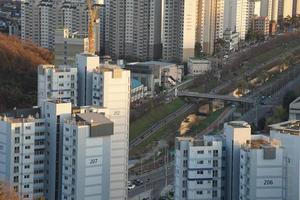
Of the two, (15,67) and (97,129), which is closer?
(97,129)

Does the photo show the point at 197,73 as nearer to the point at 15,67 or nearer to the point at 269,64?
the point at 269,64

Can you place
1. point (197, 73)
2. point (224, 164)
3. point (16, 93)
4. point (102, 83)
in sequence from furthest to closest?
point (197, 73)
point (16, 93)
point (102, 83)
point (224, 164)

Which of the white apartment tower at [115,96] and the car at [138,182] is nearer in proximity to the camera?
the white apartment tower at [115,96]

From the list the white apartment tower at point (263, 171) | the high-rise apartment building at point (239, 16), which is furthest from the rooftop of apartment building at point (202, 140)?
the high-rise apartment building at point (239, 16)

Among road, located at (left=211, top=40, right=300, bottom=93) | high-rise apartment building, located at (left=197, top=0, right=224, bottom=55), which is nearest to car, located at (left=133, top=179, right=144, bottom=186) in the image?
road, located at (left=211, top=40, right=300, bottom=93)

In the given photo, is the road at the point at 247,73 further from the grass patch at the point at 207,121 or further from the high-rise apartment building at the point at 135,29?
the high-rise apartment building at the point at 135,29

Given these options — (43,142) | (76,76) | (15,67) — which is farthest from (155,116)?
(43,142)
